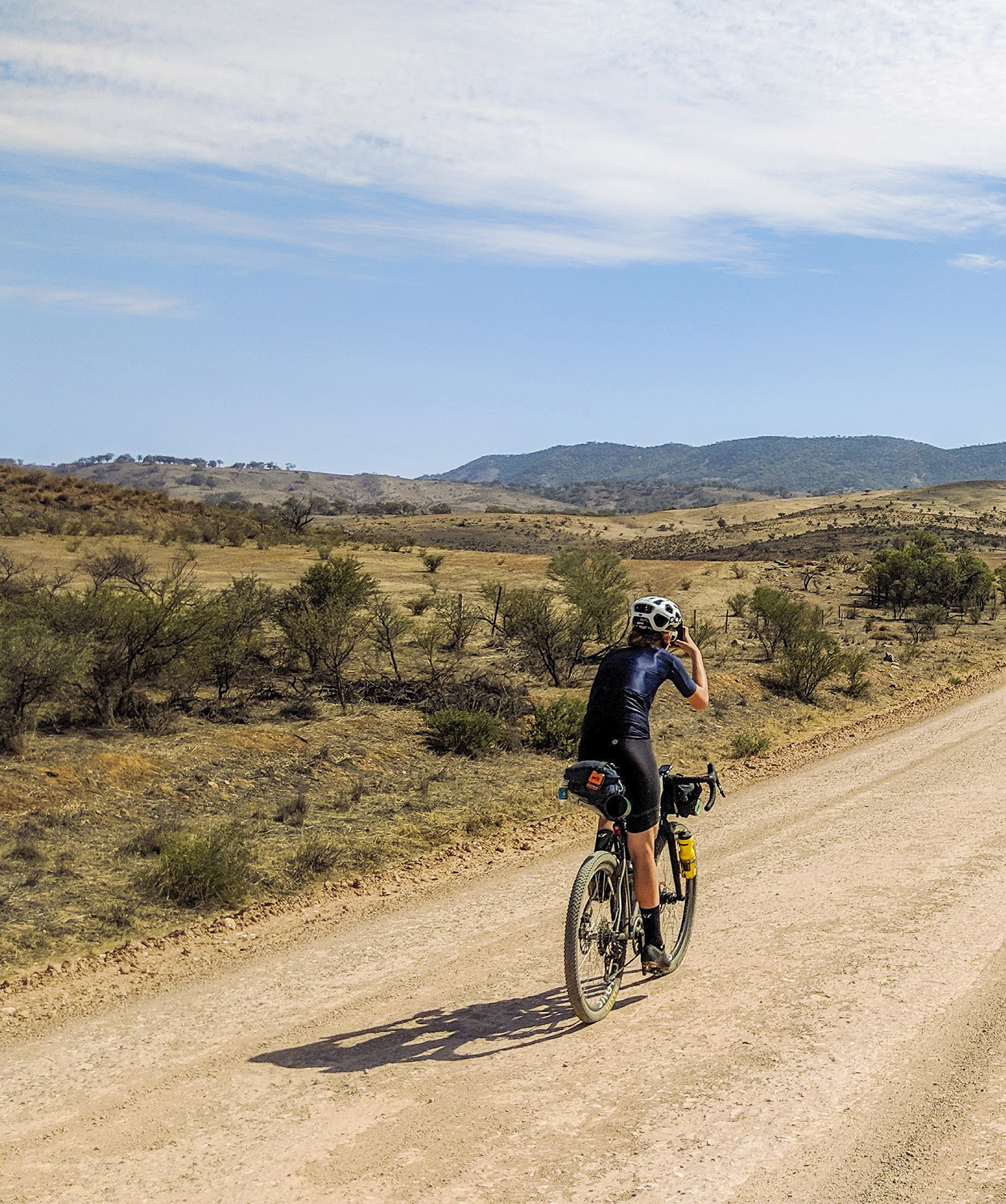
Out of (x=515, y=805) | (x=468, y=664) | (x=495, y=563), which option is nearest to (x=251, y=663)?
(x=468, y=664)

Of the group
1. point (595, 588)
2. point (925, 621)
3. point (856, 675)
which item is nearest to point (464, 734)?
point (856, 675)

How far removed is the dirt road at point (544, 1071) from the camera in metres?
4.38

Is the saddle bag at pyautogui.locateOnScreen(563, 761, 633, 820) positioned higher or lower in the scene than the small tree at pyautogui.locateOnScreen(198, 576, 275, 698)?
lower

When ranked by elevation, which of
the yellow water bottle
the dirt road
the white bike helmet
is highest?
the white bike helmet

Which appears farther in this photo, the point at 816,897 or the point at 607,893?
the point at 816,897

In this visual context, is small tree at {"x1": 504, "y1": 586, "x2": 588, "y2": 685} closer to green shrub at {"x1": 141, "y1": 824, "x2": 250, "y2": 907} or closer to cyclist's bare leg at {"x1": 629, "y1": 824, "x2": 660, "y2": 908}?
green shrub at {"x1": 141, "y1": 824, "x2": 250, "y2": 907}

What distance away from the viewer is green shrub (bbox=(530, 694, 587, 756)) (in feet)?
49.0

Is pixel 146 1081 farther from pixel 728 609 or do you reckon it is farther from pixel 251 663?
pixel 728 609

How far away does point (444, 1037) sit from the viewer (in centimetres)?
577

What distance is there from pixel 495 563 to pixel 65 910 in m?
37.7

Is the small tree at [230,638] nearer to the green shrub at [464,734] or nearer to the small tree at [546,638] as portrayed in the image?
the green shrub at [464,734]

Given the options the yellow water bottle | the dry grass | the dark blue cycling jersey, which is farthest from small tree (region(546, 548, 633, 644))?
the dark blue cycling jersey

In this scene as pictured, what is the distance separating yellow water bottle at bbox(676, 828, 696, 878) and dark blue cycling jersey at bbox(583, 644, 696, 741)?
29.9 inches

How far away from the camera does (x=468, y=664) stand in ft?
68.3
